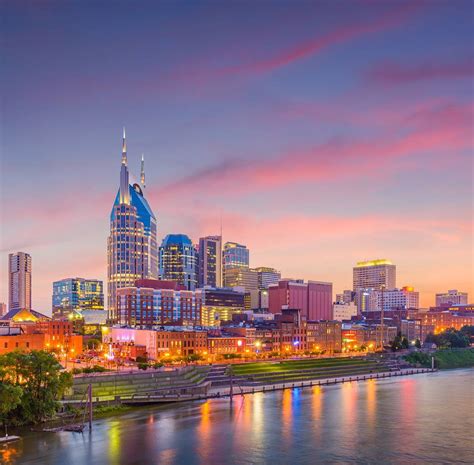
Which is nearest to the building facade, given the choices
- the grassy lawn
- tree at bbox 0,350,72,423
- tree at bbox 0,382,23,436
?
the grassy lawn

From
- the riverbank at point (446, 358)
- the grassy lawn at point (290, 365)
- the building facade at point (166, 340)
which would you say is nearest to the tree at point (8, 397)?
the grassy lawn at point (290, 365)

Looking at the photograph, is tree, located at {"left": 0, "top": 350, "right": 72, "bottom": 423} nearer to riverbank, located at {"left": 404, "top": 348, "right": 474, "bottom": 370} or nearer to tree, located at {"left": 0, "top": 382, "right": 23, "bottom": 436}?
tree, located at {"left": 0, "top": 382, "right": 23, "bottom": 436}

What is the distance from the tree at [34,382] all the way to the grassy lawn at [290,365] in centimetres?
5489

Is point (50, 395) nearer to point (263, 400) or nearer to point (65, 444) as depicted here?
point (65, 444)

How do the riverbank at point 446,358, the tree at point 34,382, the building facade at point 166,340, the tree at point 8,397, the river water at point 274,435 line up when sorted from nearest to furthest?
the river water at point 274,435
the tree at point 8,397
the tree at point 34,382
the building facade at point 166,340
the riverbank at point 446,358

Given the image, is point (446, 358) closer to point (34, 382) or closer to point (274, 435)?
point (274, 435)

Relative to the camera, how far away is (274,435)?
7112 centimetres

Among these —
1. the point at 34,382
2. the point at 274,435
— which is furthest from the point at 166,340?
the point at 274,435

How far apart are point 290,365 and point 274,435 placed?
71.4m

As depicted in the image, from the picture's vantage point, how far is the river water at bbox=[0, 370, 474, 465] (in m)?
60.6

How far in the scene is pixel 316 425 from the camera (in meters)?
77.9

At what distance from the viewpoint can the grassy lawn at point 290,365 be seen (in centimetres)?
13012

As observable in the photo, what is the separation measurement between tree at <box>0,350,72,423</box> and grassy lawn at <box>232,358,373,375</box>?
5489 cm

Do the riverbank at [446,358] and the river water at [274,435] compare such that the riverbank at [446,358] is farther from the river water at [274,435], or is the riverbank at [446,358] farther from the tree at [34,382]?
the tree at [34,382]
